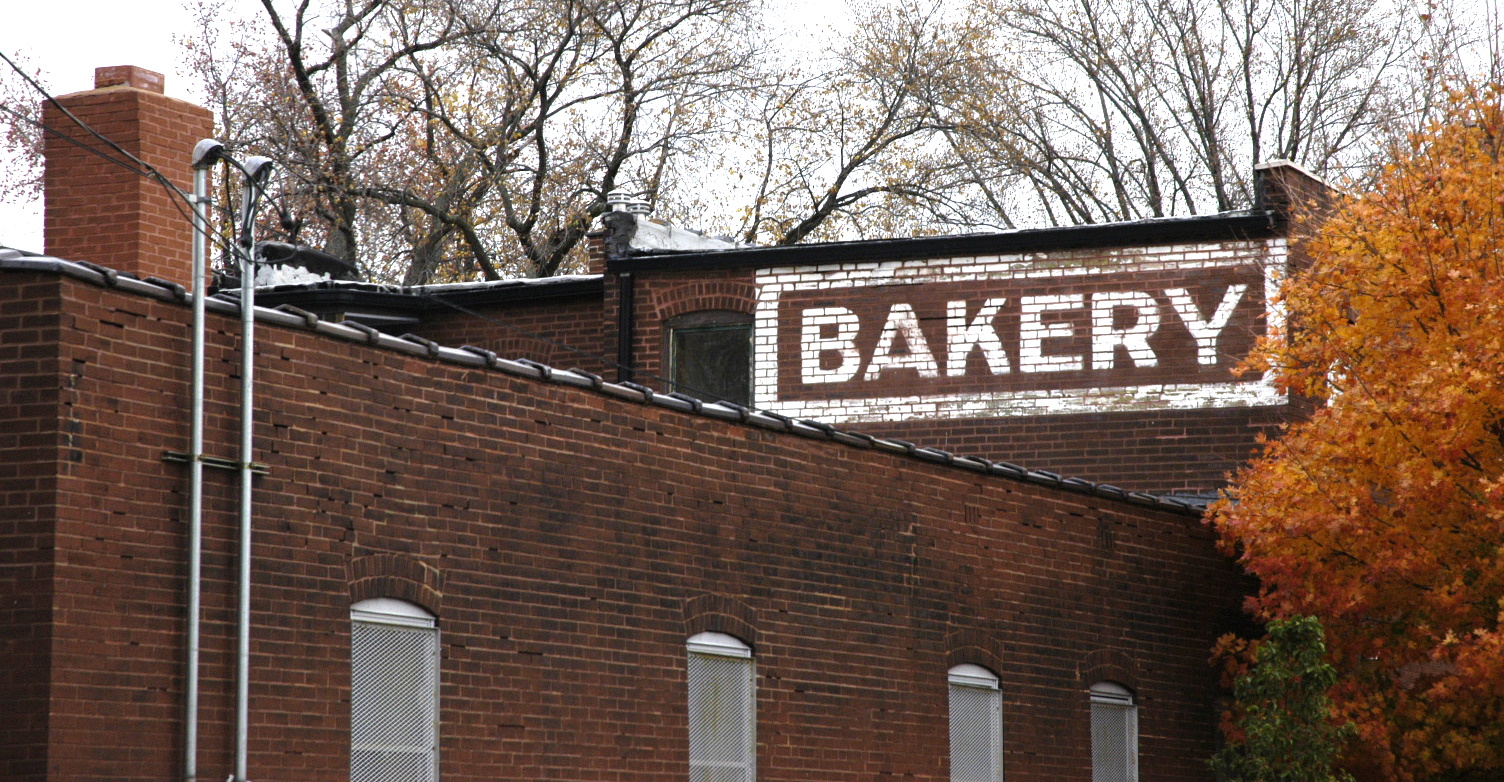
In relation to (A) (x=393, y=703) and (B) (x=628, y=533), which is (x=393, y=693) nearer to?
(A) (x=393, y=703)

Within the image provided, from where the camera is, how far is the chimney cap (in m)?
12.9

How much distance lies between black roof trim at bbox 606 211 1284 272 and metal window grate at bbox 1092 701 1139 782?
5.74m

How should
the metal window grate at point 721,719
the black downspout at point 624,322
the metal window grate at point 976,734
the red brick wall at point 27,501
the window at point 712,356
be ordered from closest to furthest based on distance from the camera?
the red brick wall at point 27,501, the metal window grate at point 721,719, the metal window grate at point 976,734, the window at point 712,356, the black downspout at point 624,322

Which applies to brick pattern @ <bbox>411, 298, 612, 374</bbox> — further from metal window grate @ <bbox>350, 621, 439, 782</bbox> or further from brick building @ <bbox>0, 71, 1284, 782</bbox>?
metal window grate @ <bbox>350, 621, 439, 782</bbox>

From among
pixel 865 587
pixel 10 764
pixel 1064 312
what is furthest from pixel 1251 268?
pixel 10 764

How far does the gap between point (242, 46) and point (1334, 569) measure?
2696 cm

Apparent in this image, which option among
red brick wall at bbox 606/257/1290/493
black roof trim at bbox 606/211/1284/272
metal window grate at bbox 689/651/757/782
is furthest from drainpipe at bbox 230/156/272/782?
red brick wall at bbox 606/257/1290/493

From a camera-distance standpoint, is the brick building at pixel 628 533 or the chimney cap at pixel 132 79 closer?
the brick building at pixel 628 533

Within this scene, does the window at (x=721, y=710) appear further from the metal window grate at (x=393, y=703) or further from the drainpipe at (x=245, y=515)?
the drainpipe at (x=245, y=515)

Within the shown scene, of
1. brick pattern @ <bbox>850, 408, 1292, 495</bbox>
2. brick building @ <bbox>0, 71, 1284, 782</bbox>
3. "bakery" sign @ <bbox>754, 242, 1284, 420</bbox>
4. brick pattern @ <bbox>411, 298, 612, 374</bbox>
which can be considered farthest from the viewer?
brick pattern @ <bbox>411, 298, 612, 374</bbox>

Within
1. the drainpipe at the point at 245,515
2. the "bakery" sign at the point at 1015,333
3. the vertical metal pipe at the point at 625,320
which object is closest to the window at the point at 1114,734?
the "bakery" sign at the point at 1015,333

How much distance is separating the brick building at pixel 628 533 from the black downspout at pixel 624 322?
0.54 m

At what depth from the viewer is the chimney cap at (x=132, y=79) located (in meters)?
12.9

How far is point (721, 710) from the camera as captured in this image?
1415 centimetres
